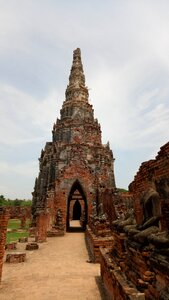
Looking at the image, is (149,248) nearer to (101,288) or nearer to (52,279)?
(101,288)

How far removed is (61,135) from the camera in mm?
32312

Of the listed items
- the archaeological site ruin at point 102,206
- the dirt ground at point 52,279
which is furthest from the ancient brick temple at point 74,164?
the dirt ground at point 52,279

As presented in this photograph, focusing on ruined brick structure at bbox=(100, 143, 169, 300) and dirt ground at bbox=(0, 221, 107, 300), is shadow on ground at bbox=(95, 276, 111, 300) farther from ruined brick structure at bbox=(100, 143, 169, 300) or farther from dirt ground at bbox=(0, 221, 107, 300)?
ruined brick structure at bbox=(100, 143, 169, 300)

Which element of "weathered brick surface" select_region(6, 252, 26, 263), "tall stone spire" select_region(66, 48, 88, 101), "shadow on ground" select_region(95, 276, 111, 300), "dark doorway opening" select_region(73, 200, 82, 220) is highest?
"tall stone spire" select_region(66, 48, 88, 101)

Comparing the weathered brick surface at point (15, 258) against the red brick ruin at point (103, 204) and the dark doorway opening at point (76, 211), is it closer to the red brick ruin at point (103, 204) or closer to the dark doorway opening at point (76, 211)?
the red brick ruin at point (103, 204)

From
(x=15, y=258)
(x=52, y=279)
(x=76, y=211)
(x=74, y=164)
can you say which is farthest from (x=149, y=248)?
(x=76, y=211)

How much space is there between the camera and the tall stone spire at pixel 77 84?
37.7m

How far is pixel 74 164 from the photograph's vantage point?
70.1 ft

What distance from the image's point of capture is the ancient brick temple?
20.2 metres

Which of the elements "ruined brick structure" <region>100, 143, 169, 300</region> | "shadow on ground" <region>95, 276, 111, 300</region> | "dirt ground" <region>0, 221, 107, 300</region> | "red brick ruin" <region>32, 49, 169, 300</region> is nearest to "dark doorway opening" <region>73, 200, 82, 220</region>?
"red brick ruin" <region>32, 49, 169, 300</region>

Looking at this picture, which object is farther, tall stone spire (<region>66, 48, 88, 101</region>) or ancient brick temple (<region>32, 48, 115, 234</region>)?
tall stone spire (<region>66, 48, 88, 101</region>)

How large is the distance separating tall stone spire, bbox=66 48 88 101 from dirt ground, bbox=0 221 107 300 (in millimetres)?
30673

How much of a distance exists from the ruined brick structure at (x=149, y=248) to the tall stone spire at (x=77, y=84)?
32.9 metres

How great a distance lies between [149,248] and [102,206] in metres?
15.6
